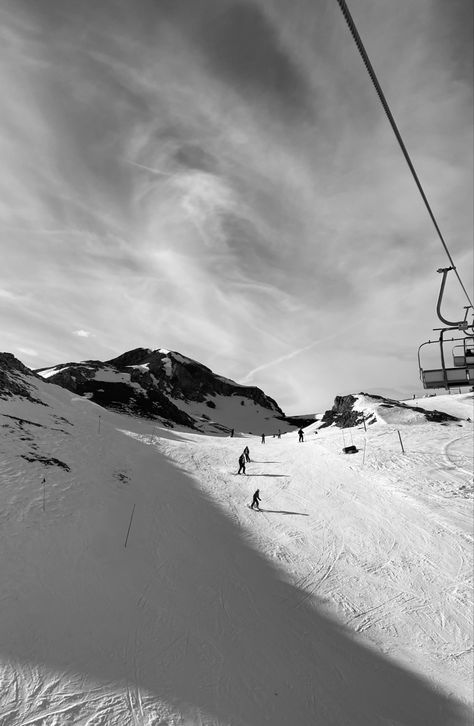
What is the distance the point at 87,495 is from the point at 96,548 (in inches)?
148

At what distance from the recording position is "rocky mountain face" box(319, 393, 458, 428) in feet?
134

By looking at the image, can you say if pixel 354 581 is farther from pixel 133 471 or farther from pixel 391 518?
pixel 133 471

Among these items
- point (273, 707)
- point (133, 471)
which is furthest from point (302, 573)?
point (133, 471)

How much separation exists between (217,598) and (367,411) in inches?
1483

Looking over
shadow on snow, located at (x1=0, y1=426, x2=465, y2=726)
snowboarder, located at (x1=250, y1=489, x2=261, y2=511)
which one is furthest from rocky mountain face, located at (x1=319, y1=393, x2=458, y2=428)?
shadow on snow, located at (x1=0, y1=426, x2=465, y2=726)

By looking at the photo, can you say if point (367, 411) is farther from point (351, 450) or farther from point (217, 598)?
point (217, 598)

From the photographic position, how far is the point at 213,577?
1166cm

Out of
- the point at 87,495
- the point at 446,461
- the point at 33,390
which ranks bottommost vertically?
the point at 87,495

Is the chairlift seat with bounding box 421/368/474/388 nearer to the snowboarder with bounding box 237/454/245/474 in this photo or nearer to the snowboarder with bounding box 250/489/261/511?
the snowboarder with bounding box 250/489/261/511

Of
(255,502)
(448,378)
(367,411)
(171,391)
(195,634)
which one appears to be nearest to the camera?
(195,634)

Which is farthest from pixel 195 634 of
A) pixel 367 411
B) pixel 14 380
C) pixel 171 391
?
pixel 171 391

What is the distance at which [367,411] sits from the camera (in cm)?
4466

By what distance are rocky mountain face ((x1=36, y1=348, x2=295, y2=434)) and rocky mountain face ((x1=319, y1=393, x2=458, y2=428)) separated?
24.1 metres

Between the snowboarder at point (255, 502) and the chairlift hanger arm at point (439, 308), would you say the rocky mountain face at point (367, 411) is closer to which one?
the snowboarder at point (255, 502)
